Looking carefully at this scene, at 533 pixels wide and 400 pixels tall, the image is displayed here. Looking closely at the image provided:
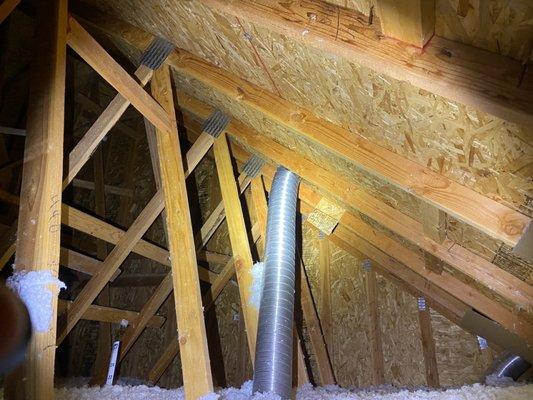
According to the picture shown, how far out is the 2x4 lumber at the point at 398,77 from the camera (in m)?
1.22

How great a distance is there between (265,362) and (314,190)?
1697 mm

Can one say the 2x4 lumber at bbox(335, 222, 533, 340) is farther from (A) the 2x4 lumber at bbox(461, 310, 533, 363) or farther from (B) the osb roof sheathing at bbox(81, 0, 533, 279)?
(B) the osb roof sheathing at bbox(81, 0, 533, 279)

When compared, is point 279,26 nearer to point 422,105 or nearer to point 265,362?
point 422,105

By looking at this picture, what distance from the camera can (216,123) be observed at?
3.37m

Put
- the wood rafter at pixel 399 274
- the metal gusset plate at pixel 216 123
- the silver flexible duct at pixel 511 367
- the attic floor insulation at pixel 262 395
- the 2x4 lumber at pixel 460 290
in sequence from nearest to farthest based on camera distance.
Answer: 1. the attic floor insulation at pixel 262 395
2. the 2x4 lumber at pixel 460 290
3. the silver flexible duct at pixel 511 367
4. the metal gusset plate at pixel 216 123
5. the wood rafter at pixel 399 274

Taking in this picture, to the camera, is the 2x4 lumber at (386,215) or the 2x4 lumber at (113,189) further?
the 2x4 lumber at (113,189)

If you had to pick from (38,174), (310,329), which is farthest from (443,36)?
(310,329)

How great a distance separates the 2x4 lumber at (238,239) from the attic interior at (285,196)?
0.6 inches

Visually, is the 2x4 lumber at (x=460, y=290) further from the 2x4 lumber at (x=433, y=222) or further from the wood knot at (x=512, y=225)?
the wood knot at (x=512, y=225)

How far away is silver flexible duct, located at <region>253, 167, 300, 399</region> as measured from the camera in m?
2.30

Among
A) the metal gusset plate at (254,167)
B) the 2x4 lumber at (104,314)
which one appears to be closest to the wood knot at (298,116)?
the metal gusset plate at (254,167)

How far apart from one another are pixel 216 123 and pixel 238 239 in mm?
997

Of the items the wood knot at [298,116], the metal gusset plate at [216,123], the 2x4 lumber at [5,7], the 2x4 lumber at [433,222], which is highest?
the metal gusset plate at [216,123]

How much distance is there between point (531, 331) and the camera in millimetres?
2586
